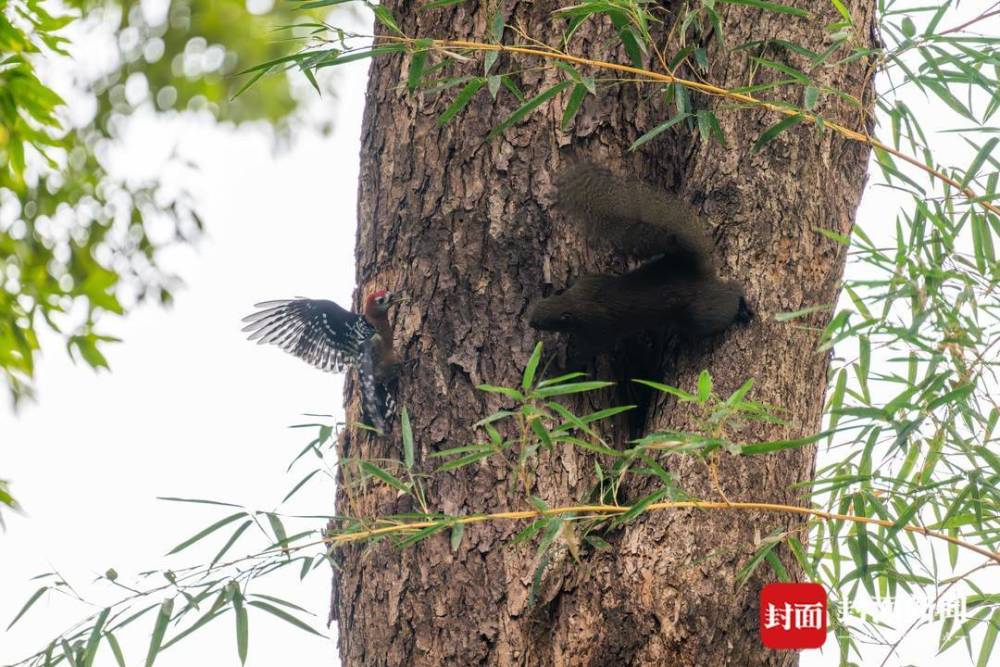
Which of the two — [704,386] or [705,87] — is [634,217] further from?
[704,386]

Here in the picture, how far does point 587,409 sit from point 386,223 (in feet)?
1.94

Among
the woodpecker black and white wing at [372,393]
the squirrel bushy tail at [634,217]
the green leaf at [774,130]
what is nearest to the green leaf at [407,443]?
the woodpecker black and white wing at [372,393]

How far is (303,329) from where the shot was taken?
2.48 metres

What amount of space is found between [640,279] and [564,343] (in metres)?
0.19

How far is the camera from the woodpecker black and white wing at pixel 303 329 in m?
2.44

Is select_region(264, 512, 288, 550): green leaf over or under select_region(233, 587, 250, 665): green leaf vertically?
over

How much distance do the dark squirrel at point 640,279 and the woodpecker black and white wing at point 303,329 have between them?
62 centimetres

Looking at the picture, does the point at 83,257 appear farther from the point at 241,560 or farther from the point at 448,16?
the point at 241,560

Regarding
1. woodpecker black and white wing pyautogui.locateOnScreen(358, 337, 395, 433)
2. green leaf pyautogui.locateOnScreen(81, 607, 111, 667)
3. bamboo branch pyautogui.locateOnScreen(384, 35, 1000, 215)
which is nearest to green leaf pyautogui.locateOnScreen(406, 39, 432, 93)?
bamboo branch pyautogui.locateOnScreen(384, 35, 1000, 215)

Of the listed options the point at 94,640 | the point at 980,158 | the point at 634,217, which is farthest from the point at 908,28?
the point at 94,640

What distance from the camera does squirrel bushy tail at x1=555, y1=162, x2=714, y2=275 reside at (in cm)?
195

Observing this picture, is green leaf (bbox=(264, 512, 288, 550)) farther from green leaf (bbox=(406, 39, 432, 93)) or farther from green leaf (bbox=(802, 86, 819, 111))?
green leaf (bbox=(802, 86, 819, 111))

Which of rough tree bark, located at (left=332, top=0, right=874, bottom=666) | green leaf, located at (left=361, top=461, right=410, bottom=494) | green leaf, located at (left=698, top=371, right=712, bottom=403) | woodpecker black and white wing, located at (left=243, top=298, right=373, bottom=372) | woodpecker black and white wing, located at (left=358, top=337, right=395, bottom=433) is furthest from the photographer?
woodpecker black and white wing, located at (left=243, top=298, right=373, bottom=372)

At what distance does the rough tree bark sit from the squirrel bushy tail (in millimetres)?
59
